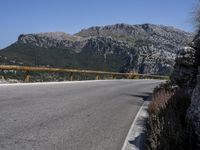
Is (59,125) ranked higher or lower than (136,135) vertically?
higher

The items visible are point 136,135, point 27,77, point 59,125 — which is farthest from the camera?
point 27,77

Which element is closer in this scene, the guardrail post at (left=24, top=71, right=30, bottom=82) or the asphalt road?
the asphalt road

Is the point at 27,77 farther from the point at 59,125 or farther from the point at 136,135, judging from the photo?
the point at 136,135

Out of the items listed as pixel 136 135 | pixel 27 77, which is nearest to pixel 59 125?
pixel 136 135

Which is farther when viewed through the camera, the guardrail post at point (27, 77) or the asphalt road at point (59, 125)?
the guardrail post at point (27, 77)

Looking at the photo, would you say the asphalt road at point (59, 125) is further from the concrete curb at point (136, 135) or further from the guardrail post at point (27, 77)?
the guardrail post at point (27, 77)

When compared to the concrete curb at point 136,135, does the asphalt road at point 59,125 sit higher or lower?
higher

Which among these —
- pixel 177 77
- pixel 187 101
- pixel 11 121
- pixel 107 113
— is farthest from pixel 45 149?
pixel 177 77

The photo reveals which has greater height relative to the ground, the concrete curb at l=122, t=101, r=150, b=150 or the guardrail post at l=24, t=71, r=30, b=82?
the guardrail post at l=24, t=71, r=30, b=82

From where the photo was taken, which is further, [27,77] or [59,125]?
[27,77]

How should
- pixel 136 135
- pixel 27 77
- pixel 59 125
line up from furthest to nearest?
1. pixel 27 77
2. pixel 136 135
3. pixel 59 125

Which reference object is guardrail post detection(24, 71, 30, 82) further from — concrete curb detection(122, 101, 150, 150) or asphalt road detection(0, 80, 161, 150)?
concrete curb detection(122, 101, 150, 150)

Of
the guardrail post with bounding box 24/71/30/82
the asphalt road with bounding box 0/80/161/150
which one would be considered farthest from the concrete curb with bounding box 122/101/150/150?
the guardrail post with bounding box 24/71/30/82

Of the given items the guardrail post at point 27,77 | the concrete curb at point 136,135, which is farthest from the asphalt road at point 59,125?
the guardrail post at point 27,77
